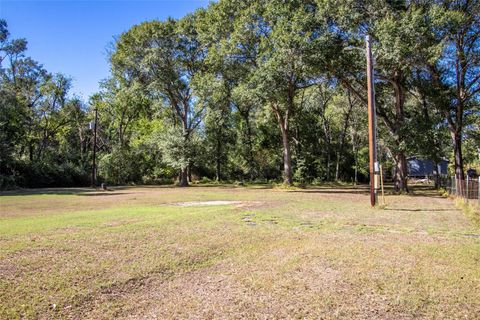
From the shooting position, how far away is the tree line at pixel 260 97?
61.7 ft

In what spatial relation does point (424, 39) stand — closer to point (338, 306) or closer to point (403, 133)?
point (403, 133)

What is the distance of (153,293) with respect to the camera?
413 centimetres

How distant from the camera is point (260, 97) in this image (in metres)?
23.8

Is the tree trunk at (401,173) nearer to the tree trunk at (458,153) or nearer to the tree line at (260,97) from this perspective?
the tree line at (260,97)

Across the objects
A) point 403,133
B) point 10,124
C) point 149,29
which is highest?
point 149,29

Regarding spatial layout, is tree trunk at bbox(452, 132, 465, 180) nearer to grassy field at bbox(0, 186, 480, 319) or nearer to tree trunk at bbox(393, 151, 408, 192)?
tree trunk at bbox(393, 151, 408, 192)

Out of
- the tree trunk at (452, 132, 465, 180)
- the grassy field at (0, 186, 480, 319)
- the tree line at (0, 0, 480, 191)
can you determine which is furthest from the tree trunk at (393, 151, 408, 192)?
the grassy field at (0, 186, 480, 319)

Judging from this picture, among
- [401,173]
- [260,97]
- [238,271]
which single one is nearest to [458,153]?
[401,173]

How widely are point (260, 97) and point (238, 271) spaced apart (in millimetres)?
19813

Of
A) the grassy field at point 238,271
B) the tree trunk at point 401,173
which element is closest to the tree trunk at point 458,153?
the tree trunk at point 401,173

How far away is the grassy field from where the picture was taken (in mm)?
3697

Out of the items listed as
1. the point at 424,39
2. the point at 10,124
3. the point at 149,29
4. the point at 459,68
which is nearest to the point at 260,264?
the point at 424,39

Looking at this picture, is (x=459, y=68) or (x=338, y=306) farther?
(x=459, y=68)

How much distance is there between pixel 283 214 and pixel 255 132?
31.6m
